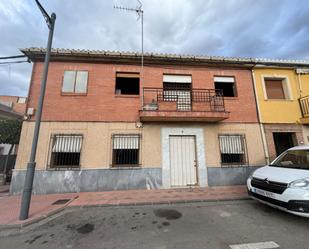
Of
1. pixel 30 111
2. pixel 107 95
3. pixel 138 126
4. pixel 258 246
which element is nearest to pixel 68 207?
pixel 138 126

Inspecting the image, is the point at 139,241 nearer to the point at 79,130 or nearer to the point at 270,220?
the point at 270,220

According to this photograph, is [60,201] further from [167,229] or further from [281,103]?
[281,103]

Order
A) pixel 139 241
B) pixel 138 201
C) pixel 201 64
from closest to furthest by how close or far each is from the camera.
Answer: pixel 139 241, pixel 138 201, pixel 201 64

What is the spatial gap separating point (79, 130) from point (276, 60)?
11.0 meters

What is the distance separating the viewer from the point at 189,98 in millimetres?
8375

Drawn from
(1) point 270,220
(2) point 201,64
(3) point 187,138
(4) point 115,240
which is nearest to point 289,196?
(1) point 270,220

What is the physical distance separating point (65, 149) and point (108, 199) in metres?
3.12

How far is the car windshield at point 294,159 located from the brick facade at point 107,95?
320 cm

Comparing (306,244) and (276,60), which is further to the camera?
(276,60)

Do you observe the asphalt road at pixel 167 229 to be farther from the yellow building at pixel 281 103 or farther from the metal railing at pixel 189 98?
the yellow building at pixel 281 103

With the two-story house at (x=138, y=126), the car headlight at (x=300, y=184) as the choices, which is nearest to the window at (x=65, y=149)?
the two-story house at (x=138, y=126)

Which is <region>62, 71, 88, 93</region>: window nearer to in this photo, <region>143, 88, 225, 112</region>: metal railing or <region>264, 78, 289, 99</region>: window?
<region>143, 88, 225, 112</region>: metal railing

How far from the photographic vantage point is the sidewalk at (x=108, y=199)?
4.85 m

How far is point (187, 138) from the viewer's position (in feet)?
26.1
